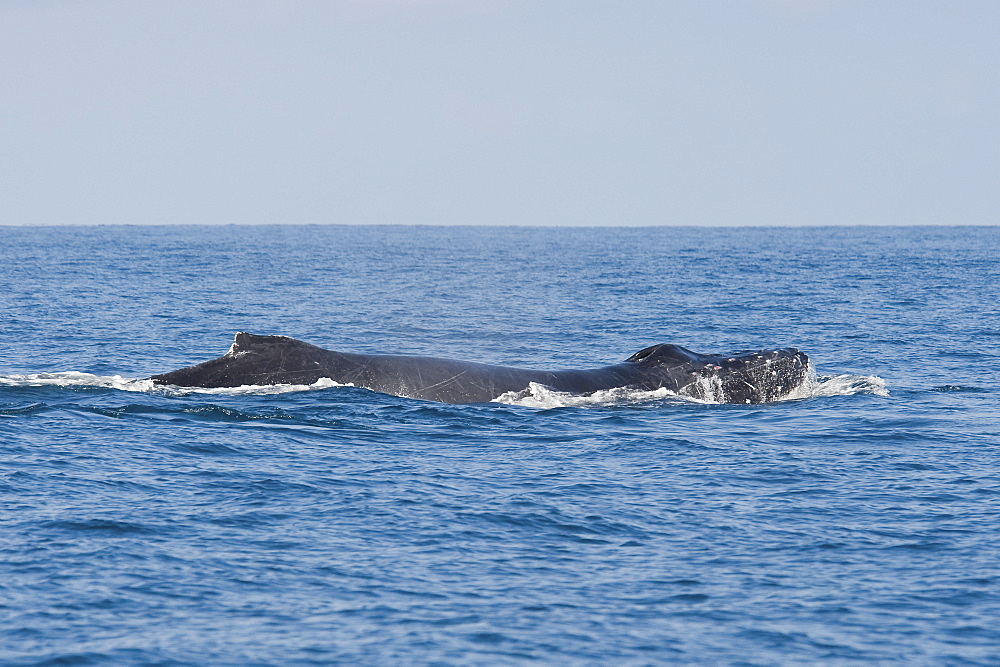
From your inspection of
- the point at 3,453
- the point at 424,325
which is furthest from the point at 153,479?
the point at 424,325

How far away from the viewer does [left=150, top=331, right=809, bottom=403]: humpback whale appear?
2122 centimetres

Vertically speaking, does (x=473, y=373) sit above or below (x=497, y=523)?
above

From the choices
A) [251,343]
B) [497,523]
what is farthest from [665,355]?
[497,523]

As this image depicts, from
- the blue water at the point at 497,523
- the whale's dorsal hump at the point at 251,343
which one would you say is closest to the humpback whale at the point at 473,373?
the whale's dorsal hump at the point at 251,343

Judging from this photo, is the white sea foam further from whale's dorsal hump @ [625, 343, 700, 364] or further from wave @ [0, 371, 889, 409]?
whale's dorsal hump @ [625, 343, 700, 364]

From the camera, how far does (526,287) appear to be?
64250 millimetres

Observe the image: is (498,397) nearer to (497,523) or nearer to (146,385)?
(146,385)

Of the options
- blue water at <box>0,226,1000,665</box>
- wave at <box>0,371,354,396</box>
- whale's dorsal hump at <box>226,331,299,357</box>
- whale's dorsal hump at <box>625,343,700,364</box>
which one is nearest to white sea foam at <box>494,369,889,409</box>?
blue water at <box>0,226,1000,665</box>

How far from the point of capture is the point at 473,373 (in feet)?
73.3

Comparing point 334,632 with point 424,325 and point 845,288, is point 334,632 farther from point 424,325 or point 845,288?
point 845,288

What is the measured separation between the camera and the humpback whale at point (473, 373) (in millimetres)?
21219

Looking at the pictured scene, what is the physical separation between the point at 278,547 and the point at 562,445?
6.45 meters

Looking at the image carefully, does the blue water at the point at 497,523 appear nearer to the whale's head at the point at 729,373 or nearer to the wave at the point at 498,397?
the wave at the point at 498,397

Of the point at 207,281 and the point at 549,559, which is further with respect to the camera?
the point at 207,281
